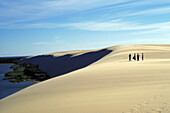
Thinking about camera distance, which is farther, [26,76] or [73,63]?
[73,63]

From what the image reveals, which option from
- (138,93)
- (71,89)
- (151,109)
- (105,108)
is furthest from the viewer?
(71,89)

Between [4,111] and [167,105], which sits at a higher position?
[167,105]

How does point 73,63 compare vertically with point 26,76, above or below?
above

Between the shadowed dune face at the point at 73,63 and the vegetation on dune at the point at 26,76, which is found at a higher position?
the shadowed dune face at the point at 73,63

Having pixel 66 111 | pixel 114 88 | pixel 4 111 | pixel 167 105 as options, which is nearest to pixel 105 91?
pixel 114 88

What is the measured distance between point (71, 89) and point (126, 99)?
2.54 meters

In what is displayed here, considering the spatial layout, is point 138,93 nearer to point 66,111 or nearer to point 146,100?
point 146,100

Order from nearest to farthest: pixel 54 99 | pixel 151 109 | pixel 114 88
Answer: pixel 151 109, pixel 54 99, pixel 114 88

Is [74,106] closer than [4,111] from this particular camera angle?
Yes

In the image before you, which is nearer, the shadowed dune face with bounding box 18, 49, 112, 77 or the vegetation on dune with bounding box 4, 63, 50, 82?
the vegetation on dune with bounding box 4, 63, 50, 82

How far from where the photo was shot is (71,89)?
23.7 feet

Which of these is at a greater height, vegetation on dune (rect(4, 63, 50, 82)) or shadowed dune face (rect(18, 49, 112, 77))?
shadowed dune face (rect(18, 49, 112, 77))

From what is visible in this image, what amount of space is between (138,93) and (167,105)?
1.31 metres

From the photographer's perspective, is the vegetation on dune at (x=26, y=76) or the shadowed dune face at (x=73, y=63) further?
the shadowed dune face at (x=73, y=63)
